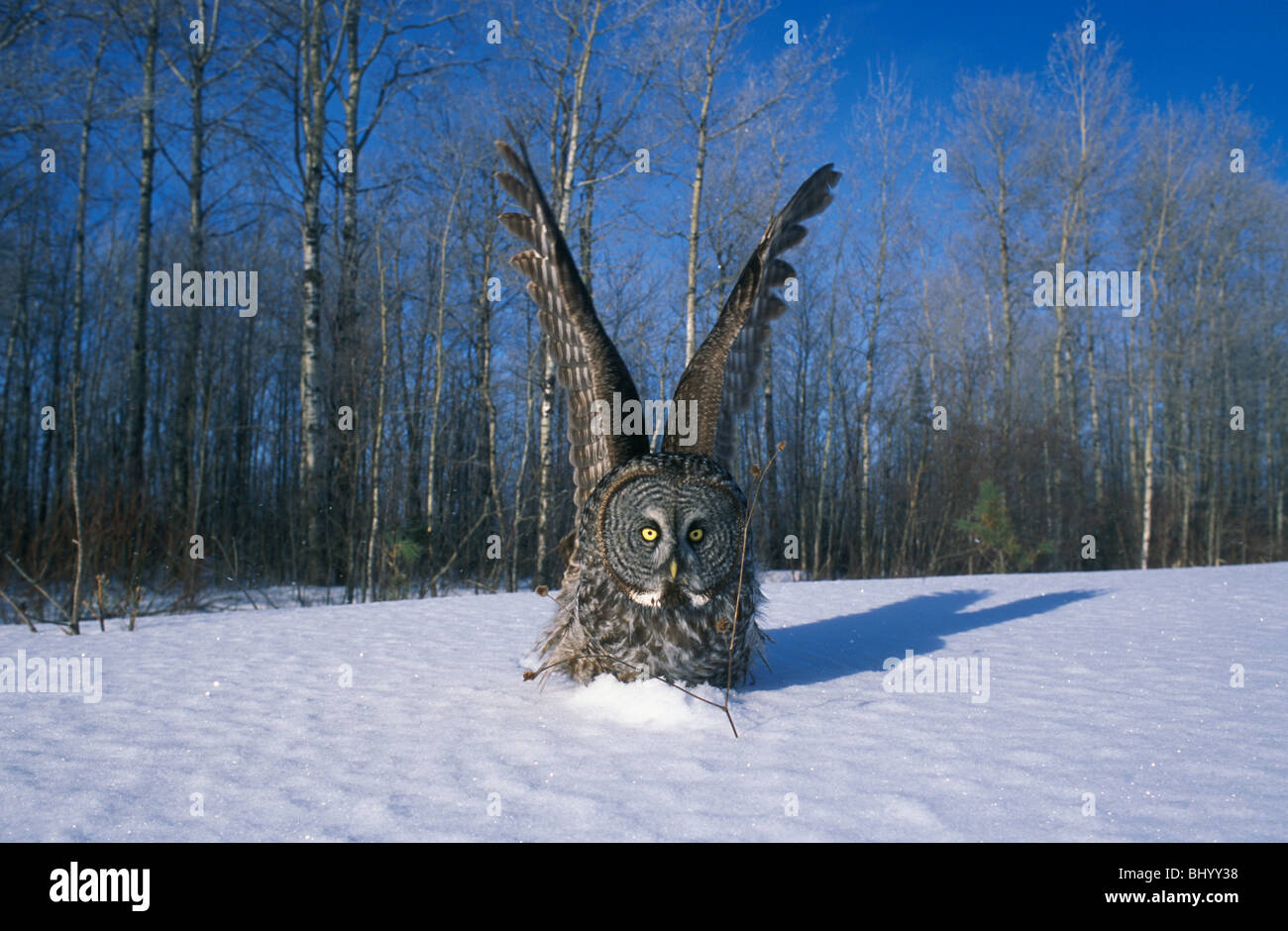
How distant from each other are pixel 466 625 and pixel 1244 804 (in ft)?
13.0

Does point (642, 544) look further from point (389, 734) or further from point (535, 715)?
point (389, 734)

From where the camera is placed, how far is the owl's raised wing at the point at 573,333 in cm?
316

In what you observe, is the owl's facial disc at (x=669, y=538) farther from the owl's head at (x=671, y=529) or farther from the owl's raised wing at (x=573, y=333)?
the owl's raised wing at (x=573, y=333)

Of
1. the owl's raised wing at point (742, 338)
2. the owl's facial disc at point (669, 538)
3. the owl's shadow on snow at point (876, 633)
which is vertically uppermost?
the owl's raised wing at point (742, 338)

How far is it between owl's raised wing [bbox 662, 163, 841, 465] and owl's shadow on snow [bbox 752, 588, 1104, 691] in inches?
42.2

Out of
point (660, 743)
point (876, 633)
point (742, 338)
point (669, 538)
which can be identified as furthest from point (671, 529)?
point (876, 633)

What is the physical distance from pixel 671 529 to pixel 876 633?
2187 mm

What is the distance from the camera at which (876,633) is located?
422cm

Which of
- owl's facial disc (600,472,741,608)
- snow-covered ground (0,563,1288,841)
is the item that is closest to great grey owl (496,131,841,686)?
owl's facial disc (600,472,741,608)

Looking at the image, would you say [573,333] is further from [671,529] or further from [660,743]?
[660,743]

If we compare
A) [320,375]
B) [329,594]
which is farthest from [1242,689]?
[320,375]

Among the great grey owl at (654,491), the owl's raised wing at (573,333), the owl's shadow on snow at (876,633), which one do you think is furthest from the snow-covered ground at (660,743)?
the owl's raised wing at (573,333)

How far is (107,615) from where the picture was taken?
6473 mm

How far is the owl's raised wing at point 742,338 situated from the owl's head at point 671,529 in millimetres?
360
